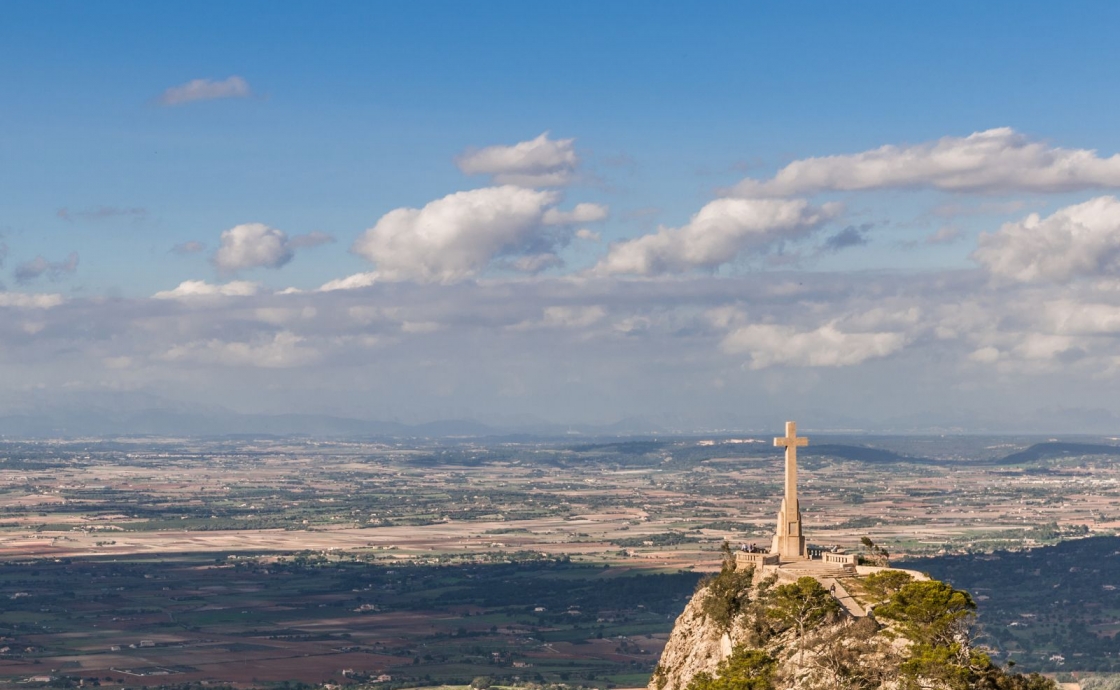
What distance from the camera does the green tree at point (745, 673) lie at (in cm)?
6794

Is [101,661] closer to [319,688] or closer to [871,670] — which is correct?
[319,688]

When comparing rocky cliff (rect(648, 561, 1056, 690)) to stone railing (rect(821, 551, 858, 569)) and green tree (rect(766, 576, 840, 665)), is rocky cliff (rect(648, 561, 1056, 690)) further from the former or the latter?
stone railing (rect(821, 551, 858, 569))

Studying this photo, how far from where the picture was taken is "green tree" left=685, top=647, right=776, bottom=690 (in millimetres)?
67938

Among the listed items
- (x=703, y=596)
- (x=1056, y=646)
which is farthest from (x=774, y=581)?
(x=1056, y=646)

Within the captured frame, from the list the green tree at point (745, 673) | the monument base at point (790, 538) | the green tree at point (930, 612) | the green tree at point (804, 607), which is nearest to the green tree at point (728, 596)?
the green tree at point (804, 607)

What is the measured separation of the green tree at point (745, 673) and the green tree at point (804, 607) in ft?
6.92

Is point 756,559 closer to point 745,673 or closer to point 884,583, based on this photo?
point 884,583

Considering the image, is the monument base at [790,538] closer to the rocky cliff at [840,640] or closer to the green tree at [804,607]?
the rocky cliff at [840,640]

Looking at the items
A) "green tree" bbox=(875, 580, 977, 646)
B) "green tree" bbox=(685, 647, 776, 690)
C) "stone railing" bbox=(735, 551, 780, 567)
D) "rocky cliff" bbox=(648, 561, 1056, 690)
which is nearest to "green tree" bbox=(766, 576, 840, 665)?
"rocky cliff" bbox=(648, 561, 1056, 690)

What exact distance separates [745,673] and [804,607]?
4620mm

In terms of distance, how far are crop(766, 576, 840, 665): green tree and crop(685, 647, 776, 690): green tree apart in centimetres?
211

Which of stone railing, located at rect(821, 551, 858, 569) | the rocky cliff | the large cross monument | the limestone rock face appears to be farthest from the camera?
the large cross monument

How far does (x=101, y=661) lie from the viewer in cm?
18700

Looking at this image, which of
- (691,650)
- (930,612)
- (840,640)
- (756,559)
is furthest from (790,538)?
(930,612)
